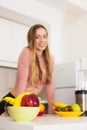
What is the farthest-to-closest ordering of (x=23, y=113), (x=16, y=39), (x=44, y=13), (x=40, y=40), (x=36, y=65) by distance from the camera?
(x=44, y=13)
(x=16, y=39)
(x=40, y=40)
(x=36, y=65)
(x=23, y=113)

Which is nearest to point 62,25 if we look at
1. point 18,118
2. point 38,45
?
point 38,45

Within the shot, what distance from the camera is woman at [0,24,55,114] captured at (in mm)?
1520

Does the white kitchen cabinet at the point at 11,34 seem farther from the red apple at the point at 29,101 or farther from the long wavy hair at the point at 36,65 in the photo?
the red apple at the point at 29,101

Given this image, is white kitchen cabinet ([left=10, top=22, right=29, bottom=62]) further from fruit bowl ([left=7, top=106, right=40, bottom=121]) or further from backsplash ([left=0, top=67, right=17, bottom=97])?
fruit bowl ([left=7, top=106, right=40, bottom=121])

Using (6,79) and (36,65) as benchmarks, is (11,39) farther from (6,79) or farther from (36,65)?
(36,65)

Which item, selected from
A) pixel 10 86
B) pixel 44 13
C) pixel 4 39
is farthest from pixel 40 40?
pixel 44 13

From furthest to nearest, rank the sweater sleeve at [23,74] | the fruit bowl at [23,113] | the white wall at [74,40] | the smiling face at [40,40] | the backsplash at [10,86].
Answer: the white wall at [74,40]
the backsplash at [10,86]
the smiling face at [40,40]
the sweater sleeve at [23,74]
the fruit bowl at [23,113]

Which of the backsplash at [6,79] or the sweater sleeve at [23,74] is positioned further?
the backsplash at [6,79]

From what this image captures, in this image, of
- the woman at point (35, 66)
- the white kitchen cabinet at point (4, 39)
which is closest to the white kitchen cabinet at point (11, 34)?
the white kitchen cabinet at point (4, 39)

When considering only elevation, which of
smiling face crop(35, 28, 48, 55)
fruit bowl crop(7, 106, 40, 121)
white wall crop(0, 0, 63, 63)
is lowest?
fruit bowl crop(7, 106, 40, 121)

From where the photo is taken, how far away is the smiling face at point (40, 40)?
1679mm

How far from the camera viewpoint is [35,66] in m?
1.59

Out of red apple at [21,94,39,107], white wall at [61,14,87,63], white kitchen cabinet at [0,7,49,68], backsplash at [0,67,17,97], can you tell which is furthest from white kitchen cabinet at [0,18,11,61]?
red apple at [21,94,39,107]

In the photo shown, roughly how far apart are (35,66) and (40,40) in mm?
226
